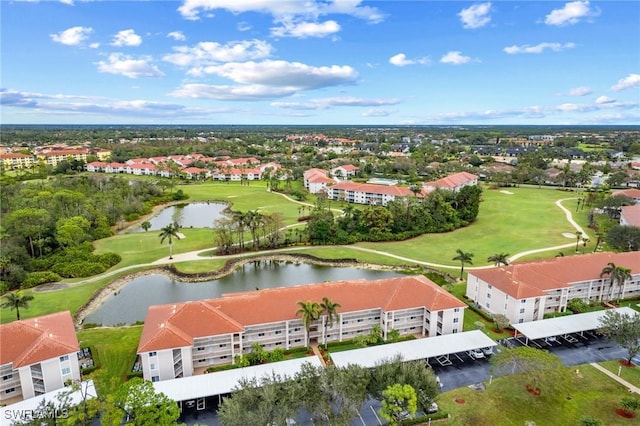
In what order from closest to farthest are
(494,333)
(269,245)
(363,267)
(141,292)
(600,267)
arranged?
(494,333)
(600,267)
(141,292)
(363,267)
(269,245)

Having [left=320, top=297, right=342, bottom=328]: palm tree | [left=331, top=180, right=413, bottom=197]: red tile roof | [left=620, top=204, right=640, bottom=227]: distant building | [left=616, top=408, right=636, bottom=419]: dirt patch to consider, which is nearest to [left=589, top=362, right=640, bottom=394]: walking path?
[left=616, top=408, right=636, bottom=419]: dirt patch

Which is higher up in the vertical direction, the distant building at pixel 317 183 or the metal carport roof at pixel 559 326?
the distant building at pixel 317 183

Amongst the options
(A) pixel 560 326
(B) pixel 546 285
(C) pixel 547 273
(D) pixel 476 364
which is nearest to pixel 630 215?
(C) pixel 547 273

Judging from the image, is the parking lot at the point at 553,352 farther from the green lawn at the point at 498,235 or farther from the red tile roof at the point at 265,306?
the green lawn at the point at 498,235

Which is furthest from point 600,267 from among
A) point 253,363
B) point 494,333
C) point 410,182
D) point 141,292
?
point 410,182

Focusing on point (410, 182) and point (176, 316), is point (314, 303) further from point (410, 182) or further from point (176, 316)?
point (410, 182)

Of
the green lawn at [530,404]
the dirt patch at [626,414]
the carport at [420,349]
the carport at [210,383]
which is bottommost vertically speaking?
the green lawn at [530,404]

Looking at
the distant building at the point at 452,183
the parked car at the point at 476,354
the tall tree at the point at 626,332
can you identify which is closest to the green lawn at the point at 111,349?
the parked car at the point at 476,354

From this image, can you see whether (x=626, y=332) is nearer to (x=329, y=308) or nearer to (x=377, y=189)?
(x=329, y=308)
